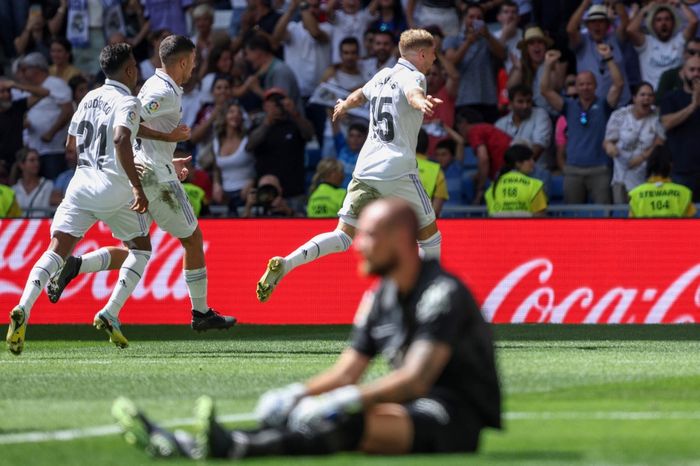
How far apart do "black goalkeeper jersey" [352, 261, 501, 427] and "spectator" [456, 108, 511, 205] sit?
13.6 meters

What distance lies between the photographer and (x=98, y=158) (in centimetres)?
1321

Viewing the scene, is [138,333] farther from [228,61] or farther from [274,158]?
[228,61]

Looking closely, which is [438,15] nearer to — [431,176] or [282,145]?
[282,145]

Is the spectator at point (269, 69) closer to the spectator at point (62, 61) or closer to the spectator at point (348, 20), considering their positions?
the spectator at point (348, 20)

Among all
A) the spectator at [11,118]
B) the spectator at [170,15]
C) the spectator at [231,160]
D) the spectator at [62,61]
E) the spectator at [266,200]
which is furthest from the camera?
the spectator at [170,15]

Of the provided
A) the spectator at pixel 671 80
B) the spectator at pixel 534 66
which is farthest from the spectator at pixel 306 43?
the spectator at pixel 671 80

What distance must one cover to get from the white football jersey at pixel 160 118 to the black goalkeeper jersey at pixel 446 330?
7004 millimetres

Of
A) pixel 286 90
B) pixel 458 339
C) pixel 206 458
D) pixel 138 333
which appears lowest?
pixel 138 333

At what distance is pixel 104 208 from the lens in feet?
Result: 43.4

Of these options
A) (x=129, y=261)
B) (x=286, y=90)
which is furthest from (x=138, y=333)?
(x=286, y=90)

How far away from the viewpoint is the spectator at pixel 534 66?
67.6ft

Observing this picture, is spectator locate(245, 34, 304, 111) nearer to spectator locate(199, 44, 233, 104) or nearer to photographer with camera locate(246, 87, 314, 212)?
spectator locate(199, 44, 233, 104)

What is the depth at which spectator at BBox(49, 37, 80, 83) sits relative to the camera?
22.8 m

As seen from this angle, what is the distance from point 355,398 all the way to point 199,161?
1587cm
